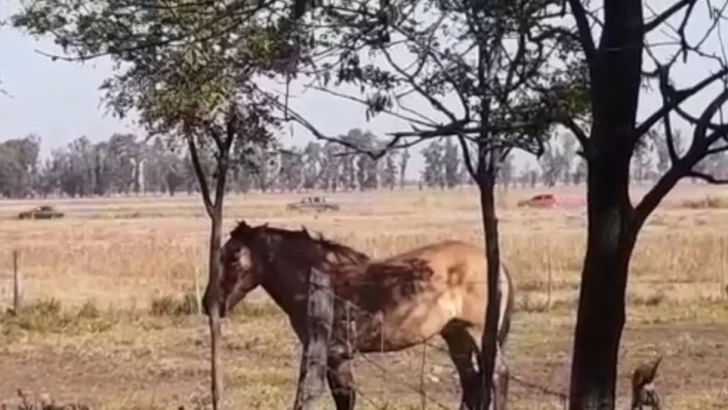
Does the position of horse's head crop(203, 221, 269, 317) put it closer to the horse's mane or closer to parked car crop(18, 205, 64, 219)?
the horse's mane

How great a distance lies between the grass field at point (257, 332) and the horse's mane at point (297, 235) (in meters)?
0.85

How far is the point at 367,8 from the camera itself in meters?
4.73

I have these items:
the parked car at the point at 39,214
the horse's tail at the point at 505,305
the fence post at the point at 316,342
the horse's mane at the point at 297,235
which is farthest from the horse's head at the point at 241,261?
the parked car at the point at 39,214

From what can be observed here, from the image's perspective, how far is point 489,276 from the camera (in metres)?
6.79

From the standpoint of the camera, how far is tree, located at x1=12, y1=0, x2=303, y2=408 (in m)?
5.16

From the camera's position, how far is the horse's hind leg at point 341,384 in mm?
7645

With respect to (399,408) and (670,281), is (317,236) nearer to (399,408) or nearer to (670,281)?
(399,408)

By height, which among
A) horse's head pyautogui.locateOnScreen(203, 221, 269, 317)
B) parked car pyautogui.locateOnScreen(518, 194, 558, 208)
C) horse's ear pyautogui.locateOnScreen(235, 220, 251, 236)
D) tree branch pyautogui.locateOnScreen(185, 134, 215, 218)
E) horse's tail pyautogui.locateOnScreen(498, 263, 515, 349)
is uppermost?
tree branch pyautogui.locateOnScreen(185, 134, 215, 218)

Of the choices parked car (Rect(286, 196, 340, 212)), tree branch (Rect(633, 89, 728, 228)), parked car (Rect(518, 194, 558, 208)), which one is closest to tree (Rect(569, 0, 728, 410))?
tree branch (Rect(633, 89, 728, 228))

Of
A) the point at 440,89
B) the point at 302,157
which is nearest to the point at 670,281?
the point at 302,157

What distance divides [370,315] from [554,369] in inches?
162

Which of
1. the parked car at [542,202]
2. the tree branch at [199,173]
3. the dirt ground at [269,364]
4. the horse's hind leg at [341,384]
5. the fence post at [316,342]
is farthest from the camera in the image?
the parked car at [542,202]

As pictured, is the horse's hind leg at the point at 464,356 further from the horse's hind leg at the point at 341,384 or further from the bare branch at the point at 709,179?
the bare branch at the point at 709,179

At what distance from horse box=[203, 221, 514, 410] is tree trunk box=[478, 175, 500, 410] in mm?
987
